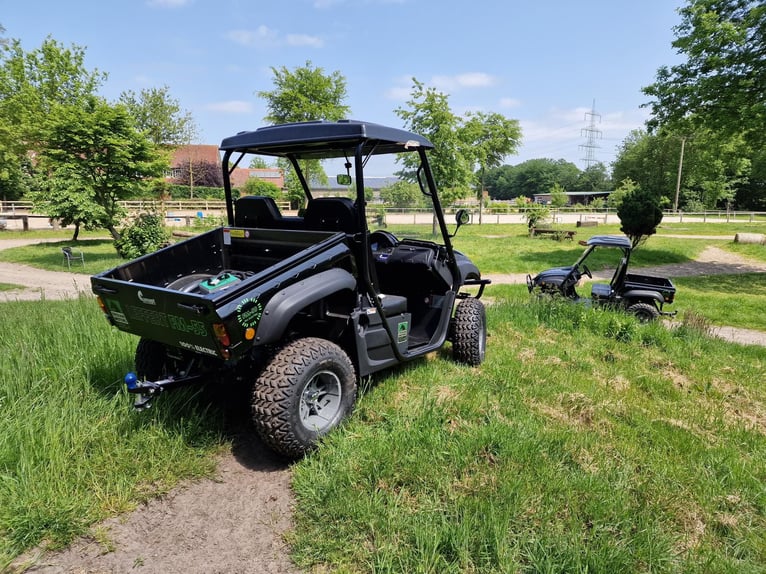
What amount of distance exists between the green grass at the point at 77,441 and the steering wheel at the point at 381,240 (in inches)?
82.8

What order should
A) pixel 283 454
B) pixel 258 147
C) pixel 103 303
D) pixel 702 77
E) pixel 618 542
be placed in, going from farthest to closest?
pixel 702 77
pixel 258 147
pixel 103 303
pixel 283 454
pixel 618 542

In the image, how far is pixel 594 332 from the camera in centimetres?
649

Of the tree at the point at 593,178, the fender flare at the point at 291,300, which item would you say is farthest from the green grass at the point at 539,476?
the tree at the point at 593,178

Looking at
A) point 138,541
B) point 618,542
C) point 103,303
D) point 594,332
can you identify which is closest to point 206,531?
point 138,541

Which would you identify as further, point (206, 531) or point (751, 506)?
point (751, 506)

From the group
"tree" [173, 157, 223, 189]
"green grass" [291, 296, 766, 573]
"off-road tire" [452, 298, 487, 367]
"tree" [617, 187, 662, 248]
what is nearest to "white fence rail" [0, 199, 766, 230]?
"tree" [617, 187, 662, 248]

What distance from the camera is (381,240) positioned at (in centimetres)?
472

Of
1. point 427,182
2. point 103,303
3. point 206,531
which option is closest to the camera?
point 206,531

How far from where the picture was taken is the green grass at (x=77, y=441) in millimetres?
2588

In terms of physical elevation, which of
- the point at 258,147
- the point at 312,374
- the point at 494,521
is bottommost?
the point at 494,521

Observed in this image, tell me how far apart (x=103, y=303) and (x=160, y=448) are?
3.80ft

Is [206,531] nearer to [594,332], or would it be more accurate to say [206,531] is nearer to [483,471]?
[483,471]

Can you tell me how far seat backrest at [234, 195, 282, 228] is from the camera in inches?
170

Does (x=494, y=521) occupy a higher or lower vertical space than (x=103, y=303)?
lower
